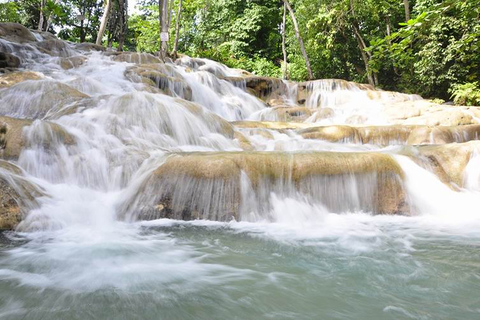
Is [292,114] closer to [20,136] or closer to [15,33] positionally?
[20,136]

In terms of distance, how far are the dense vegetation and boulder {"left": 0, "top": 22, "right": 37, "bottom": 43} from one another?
4120 mm

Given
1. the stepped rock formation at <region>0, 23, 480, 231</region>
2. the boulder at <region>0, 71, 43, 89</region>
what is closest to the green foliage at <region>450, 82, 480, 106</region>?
the stepped rock formation at <region>0, 23, 480, 231</region>

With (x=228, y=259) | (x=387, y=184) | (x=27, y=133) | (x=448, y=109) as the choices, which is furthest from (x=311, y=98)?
(x=228, y=259)

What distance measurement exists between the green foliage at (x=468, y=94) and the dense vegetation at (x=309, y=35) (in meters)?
0.03

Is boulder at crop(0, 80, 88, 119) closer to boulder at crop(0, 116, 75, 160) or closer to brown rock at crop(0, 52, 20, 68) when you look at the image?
boulder at crop(0, 116, 75, 160)

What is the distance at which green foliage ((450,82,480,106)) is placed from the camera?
39.9 feet

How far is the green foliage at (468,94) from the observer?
39.9 feet

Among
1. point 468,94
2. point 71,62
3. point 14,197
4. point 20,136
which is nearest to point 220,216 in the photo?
point 14,197

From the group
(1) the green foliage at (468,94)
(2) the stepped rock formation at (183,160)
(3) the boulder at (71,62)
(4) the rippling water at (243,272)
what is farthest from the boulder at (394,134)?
(3) the boulder at (71,62)

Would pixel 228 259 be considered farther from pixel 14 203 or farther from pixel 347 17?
pixel 347 17

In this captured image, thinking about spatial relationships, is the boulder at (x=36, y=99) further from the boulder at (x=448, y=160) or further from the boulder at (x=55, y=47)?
the boulder at (x=55, y=47)

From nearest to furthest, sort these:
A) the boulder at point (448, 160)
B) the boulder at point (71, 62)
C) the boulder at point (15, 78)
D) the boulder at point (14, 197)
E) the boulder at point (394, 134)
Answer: the boulder at point (14, 197) → the boulder at point (448, 160) → the boulder at point (394, 134) → the boulder at point (15, 78) → the boulder at point (71, 62)

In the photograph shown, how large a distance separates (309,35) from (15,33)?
15164mm

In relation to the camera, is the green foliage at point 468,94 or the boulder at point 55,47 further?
the boulder at point 55,47
